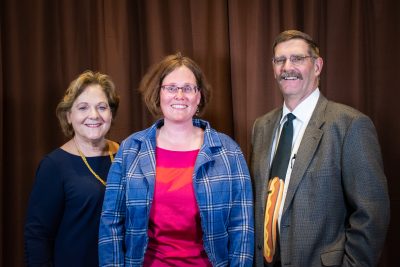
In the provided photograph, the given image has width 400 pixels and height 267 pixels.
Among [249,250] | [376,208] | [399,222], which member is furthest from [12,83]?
[399,222]

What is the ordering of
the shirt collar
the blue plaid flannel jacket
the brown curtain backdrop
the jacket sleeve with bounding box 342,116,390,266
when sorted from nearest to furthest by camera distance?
the jacket sleeve with bounding box 342,116,390,266 < the blue plaid flannel jacket < the shirt collar < the brown curtain backdrop

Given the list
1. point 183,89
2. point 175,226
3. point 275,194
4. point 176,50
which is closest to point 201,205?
point 175,226

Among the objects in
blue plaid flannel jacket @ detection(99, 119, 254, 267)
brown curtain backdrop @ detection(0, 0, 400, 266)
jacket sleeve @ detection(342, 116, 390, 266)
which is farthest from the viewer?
brown curtain backdrop @ detection(0, 0, 400, 266)

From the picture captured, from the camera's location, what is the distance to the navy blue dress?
187 cm

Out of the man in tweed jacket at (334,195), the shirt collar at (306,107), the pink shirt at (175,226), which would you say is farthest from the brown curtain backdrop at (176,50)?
the pink shirt at (175,226)

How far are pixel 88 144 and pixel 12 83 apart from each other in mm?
953

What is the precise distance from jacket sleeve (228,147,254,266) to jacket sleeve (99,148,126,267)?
471 millimetres

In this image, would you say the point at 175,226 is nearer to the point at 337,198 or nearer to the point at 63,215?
the point at 63,215

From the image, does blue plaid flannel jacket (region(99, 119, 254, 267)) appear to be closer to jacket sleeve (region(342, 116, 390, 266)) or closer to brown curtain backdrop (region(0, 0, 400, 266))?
jacket sleeve (region(342, 116, 390, 266))

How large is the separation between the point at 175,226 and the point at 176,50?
Answer: 1221 mm

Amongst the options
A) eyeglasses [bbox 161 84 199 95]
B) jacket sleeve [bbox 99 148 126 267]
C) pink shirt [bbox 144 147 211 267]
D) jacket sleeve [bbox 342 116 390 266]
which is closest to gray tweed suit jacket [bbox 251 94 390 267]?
jacket sleeve [bbox 342 116 390 266]

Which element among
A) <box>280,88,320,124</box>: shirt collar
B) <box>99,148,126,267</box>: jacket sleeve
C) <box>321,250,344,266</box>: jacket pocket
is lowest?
<box>321,250,344,266</box>: jacket pocket

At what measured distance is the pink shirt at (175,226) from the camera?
1.76m

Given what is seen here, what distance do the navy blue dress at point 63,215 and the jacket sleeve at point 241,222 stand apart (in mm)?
621
